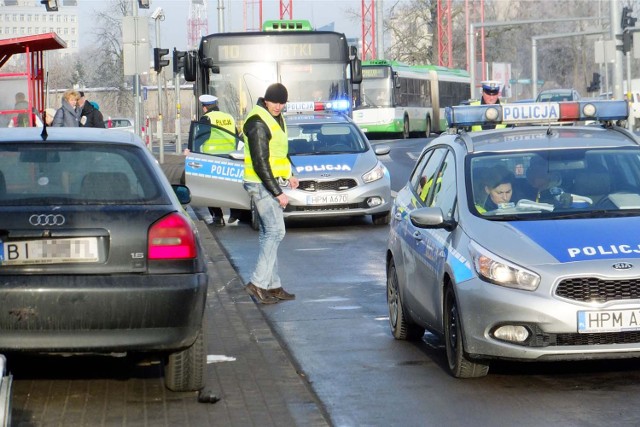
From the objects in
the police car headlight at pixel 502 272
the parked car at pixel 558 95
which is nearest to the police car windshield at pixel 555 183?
the police car headlight at pixel 502 272

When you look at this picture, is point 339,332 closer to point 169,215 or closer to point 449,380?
point 449,380

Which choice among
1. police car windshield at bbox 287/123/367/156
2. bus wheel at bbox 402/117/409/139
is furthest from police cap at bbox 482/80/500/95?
bus wheel at bbox 402/117/409/139

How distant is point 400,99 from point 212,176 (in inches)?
1333

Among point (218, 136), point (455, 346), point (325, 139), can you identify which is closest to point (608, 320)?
point (455, 346)

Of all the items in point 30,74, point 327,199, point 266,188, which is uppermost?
point 30,74

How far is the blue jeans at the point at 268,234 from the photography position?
11508mm

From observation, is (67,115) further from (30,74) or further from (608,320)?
(608,320)

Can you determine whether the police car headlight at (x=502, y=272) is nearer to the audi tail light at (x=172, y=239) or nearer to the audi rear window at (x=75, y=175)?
the audi tail light at (x=172, y=239)

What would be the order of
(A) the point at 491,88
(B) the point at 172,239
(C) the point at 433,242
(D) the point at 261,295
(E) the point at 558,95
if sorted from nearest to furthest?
(B) the point at 172,239
(C) the point at 433,242
(D) the point at 261,295
(A) the point at 491,88
(E) the point at 558,95

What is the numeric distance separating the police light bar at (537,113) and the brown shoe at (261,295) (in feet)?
9.05

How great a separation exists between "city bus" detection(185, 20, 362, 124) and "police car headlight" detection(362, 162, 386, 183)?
636cm

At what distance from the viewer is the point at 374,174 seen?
18188 mm

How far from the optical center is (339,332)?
970 cm

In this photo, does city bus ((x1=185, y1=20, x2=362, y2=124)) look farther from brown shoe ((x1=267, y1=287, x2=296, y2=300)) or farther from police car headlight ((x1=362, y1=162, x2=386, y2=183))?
brown shoe ((x1=267, y1=287, x2=296, y2=300))
